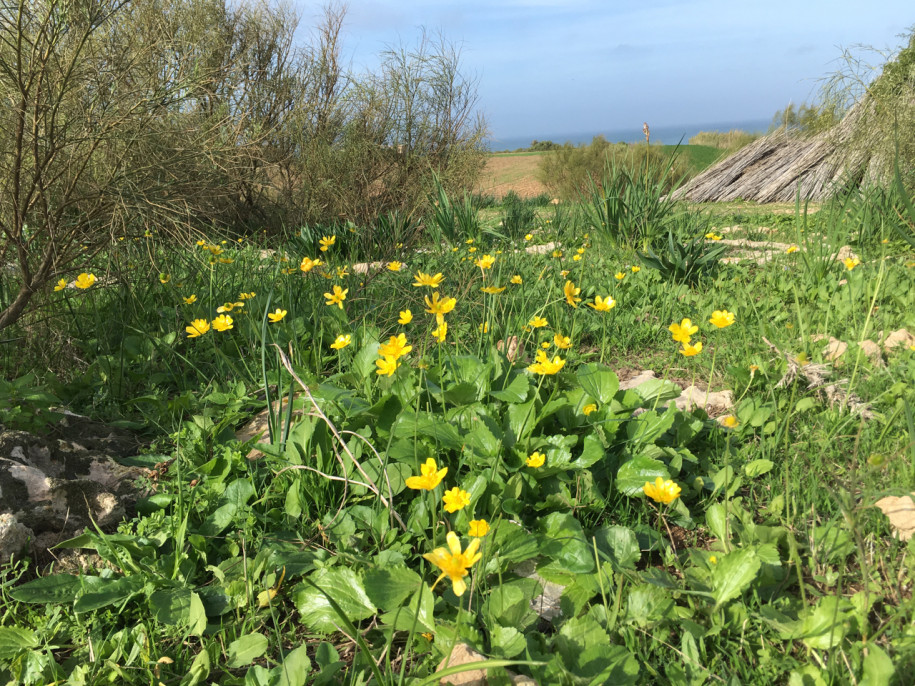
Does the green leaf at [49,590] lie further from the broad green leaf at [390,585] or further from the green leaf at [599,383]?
the green leaf at [599,383]

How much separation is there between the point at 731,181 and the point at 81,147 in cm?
1058

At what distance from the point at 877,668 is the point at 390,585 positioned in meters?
0.88

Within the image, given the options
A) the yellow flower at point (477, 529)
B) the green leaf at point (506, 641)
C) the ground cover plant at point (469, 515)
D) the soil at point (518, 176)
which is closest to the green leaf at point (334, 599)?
the ground cover plant at point (469, 515)

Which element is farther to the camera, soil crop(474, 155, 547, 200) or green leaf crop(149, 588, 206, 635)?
soil crop(474, 155, 547, 200)

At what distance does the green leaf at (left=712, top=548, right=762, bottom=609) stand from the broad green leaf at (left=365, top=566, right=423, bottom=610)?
0.63 metres

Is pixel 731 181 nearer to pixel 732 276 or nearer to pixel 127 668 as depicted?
pixel 732 276

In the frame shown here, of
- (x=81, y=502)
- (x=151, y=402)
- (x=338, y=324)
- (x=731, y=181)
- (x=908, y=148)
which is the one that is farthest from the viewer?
(x=731, y=181)

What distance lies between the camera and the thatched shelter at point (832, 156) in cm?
526

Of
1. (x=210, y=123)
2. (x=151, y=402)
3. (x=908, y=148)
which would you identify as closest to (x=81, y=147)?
(x=151, y=402)

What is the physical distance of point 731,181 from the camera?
34.5ft

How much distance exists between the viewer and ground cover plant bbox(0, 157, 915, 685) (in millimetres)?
1146

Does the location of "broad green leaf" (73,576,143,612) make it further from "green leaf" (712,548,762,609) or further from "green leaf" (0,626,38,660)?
"green leaf" (712,548,762,609)

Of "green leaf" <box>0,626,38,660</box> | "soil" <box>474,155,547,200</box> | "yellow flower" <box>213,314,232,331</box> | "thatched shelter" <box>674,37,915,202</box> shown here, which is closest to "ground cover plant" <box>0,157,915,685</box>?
"green leaf" <box>0,626,38,660</box>

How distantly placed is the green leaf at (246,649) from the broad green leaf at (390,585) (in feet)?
0.76
